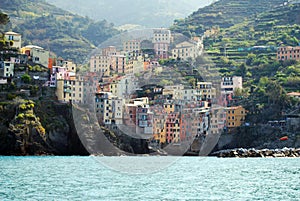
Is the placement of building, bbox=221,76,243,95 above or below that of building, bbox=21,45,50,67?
below

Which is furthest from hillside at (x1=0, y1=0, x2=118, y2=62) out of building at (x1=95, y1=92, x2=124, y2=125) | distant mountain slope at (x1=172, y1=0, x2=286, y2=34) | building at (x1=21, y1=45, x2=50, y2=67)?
building at (x1=95, y1=92, x2=124, y2=125)

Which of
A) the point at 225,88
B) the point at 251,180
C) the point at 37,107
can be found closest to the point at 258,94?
the point at 225,88

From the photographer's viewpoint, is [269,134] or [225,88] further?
[225,88]

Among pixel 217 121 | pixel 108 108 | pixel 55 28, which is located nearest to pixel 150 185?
pixel 108 108

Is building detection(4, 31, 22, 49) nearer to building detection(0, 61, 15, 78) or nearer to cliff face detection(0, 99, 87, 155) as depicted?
building detection(0, 61, 15, 78)

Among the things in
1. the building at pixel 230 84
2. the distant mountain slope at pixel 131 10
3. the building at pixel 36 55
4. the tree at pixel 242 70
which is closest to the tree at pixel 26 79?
the building at pixel 36 55

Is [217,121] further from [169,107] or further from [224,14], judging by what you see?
[224,14]

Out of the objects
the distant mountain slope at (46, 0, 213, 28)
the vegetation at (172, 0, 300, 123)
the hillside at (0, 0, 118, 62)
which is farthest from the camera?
the distant mountain slope at (46, 0, 213, 28)

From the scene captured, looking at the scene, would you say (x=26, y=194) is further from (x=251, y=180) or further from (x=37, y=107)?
(x=37, y=107)
